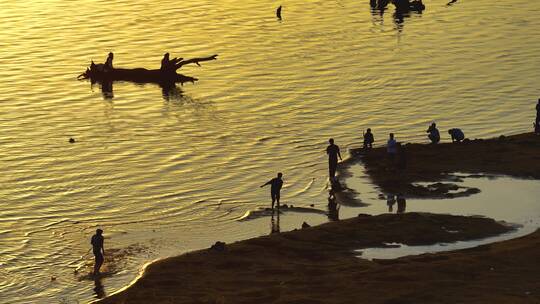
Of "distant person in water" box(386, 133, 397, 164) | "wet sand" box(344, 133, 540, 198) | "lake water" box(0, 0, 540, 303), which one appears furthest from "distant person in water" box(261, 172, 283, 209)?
"distant person in water" box(386, 133, 397, 164)

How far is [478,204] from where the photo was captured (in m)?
39.4

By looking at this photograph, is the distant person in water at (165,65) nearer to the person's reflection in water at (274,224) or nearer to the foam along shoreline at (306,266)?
the person's reflection in water at (274,224)

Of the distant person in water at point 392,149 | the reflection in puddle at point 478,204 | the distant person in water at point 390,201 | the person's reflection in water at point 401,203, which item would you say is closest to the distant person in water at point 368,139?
the distant person in water at point 392,149

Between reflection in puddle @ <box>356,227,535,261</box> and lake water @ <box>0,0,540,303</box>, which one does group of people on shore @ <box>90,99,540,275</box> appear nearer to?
lake water @ <box>0,0,540,303</box>

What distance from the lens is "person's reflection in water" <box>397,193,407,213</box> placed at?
39.2 metres

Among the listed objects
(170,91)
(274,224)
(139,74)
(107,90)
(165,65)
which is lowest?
(274,224)

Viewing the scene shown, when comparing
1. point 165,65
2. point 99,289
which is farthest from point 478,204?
point 165,65

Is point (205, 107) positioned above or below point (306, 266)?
above

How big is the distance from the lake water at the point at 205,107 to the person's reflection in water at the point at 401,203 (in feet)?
10.1

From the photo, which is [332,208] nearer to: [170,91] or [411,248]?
[411,248]

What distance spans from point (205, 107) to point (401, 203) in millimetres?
24029

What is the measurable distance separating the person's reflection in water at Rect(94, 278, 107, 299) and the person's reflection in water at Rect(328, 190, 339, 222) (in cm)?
881

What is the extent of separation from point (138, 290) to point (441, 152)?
18.6 m

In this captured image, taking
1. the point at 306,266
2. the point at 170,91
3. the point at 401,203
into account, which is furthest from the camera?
the point at 170,91
